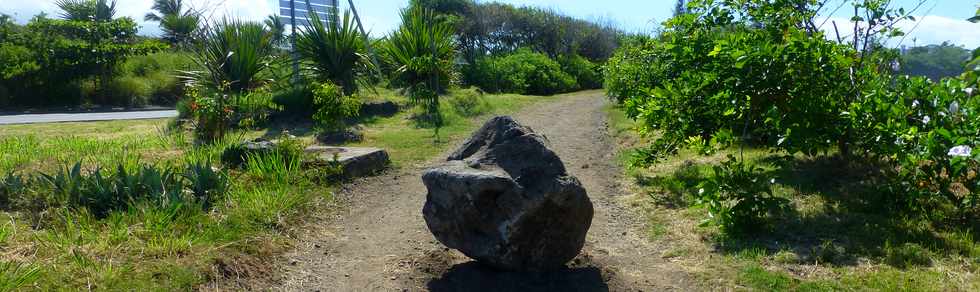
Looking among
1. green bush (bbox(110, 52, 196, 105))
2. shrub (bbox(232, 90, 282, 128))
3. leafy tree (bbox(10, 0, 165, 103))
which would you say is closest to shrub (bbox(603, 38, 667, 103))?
shrub (bbox(232, 90, 282, 128))

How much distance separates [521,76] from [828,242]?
21410 millimetres

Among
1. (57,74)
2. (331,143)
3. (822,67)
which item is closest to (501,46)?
(57,74)

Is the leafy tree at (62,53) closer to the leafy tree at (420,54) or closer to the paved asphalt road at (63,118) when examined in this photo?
the paved asphalt road at (63,118)

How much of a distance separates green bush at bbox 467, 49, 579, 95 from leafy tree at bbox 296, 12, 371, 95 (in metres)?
10.3

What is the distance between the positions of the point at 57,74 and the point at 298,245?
1838cm

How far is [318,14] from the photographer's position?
15.2 metres

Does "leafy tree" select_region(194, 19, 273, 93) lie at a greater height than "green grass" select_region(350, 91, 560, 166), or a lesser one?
greater

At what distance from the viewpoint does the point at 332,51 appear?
14062mm

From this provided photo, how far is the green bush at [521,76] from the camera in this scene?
25.2 metres

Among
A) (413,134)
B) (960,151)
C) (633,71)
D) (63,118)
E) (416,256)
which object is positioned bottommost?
(63,118)

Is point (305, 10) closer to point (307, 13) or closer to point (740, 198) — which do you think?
point (307, 13)

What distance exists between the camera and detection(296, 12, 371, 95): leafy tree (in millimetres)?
14047

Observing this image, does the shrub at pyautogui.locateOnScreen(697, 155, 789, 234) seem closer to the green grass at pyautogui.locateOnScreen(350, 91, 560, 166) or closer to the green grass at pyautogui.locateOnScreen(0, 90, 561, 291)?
the green grass at pyautogui.locateOnScreen(0, 90, 561, 291)

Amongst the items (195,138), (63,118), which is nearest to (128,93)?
(63,118)
